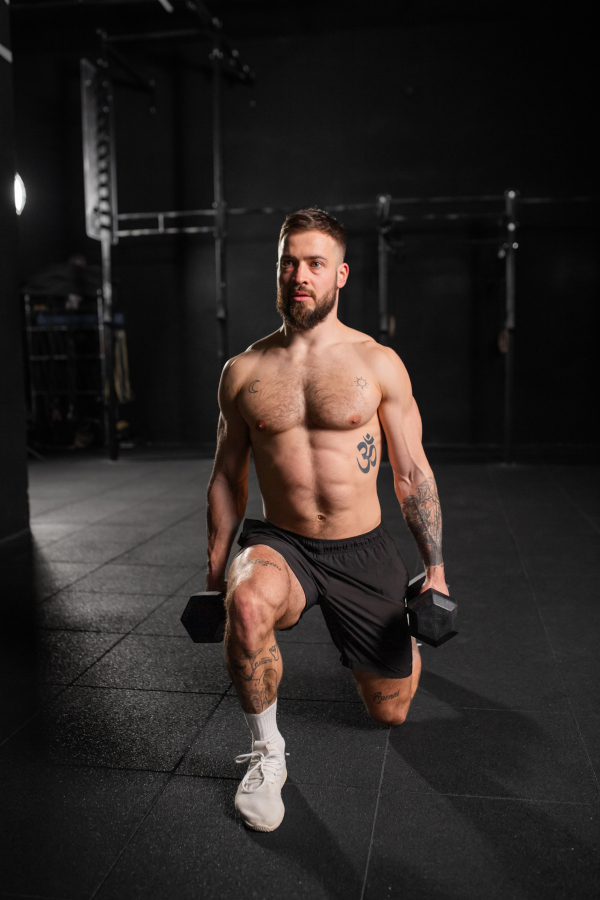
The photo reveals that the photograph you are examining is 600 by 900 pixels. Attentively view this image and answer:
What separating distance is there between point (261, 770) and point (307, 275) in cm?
114

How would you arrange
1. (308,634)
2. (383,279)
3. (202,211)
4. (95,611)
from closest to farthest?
1. (308,634)
2. (95,611)
3. (383,279)
4. (202,211)

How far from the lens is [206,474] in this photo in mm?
6422

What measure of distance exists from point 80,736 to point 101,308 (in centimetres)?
611

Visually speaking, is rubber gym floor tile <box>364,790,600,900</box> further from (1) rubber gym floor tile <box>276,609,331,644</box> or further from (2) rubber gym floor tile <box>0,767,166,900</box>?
(1) rubber gym floor tile <box>276,609,331,644</box>

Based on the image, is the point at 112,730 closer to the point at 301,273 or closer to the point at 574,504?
the point at 301,273

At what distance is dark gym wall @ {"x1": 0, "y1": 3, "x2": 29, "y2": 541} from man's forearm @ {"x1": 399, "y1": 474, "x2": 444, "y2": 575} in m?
2.88

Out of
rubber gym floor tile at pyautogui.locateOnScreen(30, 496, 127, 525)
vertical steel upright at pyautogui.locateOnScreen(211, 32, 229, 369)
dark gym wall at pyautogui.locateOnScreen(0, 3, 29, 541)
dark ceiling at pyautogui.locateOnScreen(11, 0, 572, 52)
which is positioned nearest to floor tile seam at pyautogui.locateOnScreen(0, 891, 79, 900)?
dark gym wall at pyautogui.locateOnScreen(0, 3, 29, 541)

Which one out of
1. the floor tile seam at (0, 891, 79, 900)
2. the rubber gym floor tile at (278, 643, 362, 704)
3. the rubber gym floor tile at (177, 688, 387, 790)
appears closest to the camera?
the floor tile seam at (0, 891, 79, 900)

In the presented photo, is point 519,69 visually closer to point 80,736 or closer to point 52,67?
point 52,67

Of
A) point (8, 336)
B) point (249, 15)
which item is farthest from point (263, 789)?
point (249, 15)

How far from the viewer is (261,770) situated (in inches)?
62.5

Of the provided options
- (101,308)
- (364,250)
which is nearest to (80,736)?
(101,308)

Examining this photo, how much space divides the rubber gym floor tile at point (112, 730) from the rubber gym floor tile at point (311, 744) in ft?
0.20

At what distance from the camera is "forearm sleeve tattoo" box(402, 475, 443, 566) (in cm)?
189
